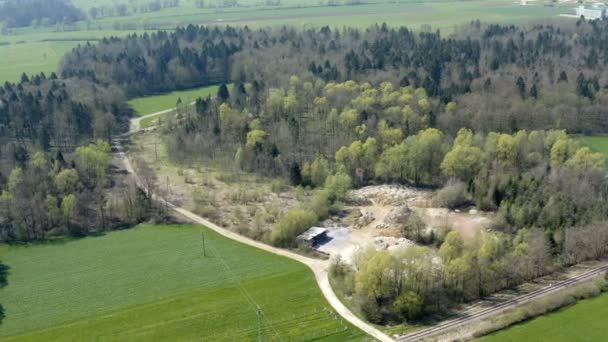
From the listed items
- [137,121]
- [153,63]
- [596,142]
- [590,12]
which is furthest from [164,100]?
[590,12]

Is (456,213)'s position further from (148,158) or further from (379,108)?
(148,158)

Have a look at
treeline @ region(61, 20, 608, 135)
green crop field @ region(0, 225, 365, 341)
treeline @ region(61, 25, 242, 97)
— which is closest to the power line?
green crop field @ region(0, 225, 365, 341)

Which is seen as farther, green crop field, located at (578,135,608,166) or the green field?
the green field

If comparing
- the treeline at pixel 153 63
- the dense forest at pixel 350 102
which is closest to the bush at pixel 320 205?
the dense forest at pixel 350 102

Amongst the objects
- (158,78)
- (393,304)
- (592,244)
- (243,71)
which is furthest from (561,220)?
(158,78)

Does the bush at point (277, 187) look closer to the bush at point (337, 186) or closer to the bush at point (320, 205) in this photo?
the bush at point (337, 186)

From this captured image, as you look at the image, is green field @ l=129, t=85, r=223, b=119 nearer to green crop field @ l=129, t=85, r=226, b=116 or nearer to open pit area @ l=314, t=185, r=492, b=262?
green crop field @ l=129, t=85, r=226, b=116
